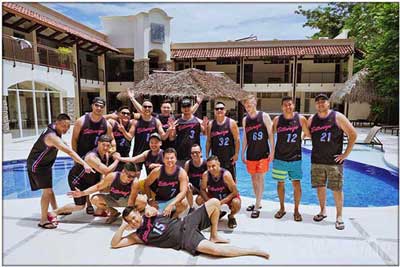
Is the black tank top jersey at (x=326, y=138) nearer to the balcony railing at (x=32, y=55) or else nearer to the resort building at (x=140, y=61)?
the balcony railing at (x=32, y=55)

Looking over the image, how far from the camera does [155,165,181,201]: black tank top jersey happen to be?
385 cm

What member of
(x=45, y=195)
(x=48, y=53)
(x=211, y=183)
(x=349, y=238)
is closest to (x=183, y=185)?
(x=211, y=183)

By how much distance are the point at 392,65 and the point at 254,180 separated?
15679mm

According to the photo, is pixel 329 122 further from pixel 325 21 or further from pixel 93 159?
pixel 325 21

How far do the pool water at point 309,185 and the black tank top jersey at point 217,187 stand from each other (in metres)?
3.09

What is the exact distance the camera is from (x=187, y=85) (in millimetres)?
14391

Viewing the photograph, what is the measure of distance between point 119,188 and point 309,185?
5.62m

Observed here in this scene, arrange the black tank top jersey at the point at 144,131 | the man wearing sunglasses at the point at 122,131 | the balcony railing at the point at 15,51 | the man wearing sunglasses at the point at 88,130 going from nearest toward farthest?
the man wearing sunglasses at the point at 88,130 → the black tank top jersey at the point at 144,131 → the man wearing sunglasses at the point at 122,131 → the balcony railing at the point at 15,51

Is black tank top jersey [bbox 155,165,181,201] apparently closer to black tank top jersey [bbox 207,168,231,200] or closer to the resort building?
black tank top jersey [bbox 207,168,231,200]

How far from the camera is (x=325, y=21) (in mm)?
30469

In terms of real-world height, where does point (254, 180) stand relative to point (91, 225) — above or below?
above

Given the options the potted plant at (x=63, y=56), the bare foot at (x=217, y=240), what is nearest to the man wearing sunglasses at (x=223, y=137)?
the bare foot at (x=217, y=240)

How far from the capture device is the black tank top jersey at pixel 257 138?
14.4 feet

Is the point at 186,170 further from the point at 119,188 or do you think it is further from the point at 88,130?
the point at 88,130
